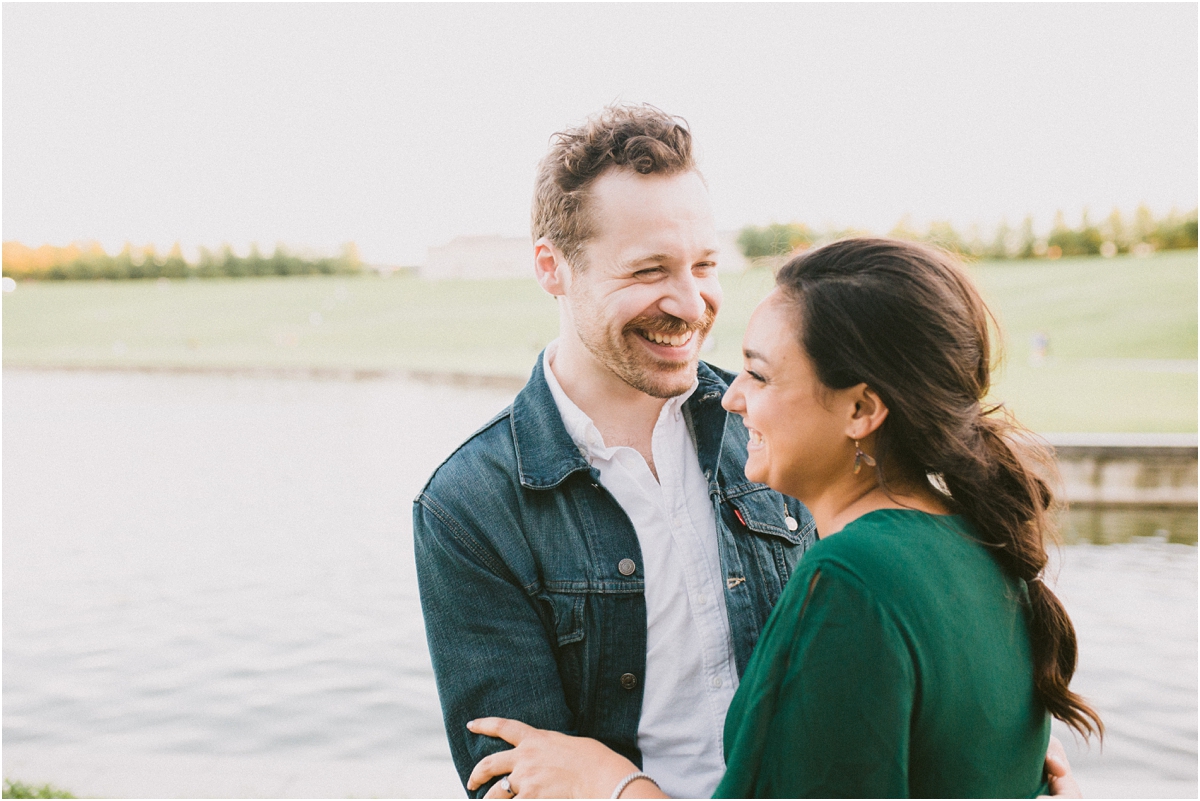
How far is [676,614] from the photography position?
2246 mm

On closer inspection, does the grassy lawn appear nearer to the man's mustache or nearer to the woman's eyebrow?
the man's mustache

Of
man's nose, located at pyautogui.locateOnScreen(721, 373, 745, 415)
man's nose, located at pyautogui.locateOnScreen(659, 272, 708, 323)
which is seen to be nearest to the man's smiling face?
man's nose, located at pyautogui.locateOnScreen(659, 272, 708, 323)

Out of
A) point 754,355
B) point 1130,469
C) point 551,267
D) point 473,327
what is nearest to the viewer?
point 754,355

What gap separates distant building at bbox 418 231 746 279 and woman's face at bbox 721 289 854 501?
5461 cm

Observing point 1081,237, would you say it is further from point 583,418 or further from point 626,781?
point 626,781

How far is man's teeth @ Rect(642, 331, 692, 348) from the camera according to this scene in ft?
7.75

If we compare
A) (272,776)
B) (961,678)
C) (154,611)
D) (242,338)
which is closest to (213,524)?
(154,611)

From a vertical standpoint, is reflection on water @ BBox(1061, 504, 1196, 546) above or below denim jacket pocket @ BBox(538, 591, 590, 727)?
below

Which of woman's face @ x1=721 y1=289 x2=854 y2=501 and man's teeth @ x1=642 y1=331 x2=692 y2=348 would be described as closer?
woman's face @ x1=721 y1=289 x2=854 y2=501

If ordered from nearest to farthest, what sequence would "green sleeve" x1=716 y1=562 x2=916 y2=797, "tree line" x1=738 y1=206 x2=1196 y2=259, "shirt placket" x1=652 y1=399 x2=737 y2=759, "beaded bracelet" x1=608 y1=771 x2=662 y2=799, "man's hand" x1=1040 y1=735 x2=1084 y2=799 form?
1. "green sleeve" x1=716 y1=562 x2=916 y2=797
2. "man's hand" x1=1040 y1=735 x2=1084 y2=799
3. "beaded bracelet" x1=608 y1=771 x2=662 y2=799
4. "shirt placket" x1=652 y1=399 x2=737 y2=759
5. "tree line" x1=738 y1=206 x2=1196 y2=259

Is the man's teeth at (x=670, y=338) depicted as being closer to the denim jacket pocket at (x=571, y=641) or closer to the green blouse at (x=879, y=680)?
the denim jacket pocket at (x=571, y=641)

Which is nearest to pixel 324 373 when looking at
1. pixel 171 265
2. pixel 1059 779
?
pixel 1059 779

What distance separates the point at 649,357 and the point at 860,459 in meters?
0.79

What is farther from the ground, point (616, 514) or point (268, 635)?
point (616, 514)
